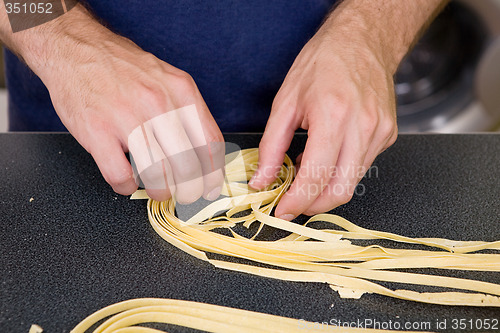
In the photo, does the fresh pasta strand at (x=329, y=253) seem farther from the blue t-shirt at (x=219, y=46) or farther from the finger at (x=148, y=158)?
the blue t-shirt at (x=219, y=46)

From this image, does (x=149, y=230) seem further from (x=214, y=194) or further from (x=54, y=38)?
(x=54, y=38)

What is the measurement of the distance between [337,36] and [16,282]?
0.55 meters

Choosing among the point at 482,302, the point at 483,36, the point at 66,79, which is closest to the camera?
the point at 482,302

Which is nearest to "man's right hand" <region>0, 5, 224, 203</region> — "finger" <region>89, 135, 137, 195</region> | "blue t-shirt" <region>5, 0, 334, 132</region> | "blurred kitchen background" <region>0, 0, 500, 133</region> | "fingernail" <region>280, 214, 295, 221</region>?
"finger" <region>89, 135, 137, 195</region>

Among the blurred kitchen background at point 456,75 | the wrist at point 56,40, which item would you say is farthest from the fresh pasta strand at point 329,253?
the blurred kitchen background at point 456,75

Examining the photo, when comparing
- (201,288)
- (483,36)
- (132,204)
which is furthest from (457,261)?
(483,36)

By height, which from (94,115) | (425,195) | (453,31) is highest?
(94,115)

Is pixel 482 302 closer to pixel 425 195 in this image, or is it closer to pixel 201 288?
pixel 425 195

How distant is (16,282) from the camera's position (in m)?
0.56

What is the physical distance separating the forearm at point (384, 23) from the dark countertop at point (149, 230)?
0.17m

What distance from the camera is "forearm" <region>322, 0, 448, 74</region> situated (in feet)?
2.52

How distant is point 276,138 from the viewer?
66 cm

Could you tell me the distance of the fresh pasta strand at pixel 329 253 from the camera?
1.86 ft

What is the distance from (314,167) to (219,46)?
413 millimetres
